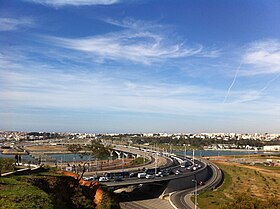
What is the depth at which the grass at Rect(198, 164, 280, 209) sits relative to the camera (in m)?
51.5

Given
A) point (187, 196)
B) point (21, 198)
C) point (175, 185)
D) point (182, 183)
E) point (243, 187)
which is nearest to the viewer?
point (21, 198)

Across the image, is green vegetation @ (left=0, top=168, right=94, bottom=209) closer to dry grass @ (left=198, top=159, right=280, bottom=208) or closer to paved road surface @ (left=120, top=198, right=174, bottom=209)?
dry grass @ (left=198, top=159, right=280, bottom=208)

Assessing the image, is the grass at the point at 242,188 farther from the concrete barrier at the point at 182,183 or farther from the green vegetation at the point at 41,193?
the green vegetation at the point at 41,193

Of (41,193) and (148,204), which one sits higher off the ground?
(41,193)

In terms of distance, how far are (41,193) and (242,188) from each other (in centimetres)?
5422

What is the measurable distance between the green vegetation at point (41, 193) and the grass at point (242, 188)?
65.1 feet

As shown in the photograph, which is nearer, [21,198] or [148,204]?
[21,198]

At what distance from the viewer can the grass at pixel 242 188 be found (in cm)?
5147

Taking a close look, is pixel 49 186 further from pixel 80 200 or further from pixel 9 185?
pixel 9 185

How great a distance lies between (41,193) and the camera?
20531mm

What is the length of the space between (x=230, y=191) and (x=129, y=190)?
18.3 m

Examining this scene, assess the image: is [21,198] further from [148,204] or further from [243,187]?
[243,187]

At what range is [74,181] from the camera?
2841 cm

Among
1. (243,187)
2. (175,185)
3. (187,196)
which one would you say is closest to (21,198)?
(187,196)
